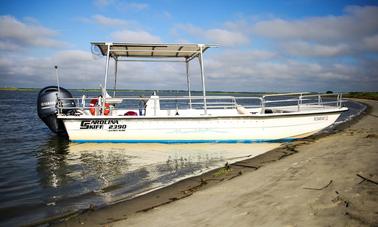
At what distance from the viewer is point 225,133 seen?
35.8 ft

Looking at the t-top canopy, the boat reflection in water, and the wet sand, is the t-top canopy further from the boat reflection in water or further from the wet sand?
the wet sand

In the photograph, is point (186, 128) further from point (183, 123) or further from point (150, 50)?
point (150, 50)

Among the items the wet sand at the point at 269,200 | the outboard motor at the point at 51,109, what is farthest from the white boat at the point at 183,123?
the wet sand at the point at 269,200

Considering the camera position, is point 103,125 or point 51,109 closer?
point 103,125

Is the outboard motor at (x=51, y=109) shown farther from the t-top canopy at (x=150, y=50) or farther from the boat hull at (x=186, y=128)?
the t-top canopy at (x=150, y=50)

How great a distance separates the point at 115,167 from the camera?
812 centimetres

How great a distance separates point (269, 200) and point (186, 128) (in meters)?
6.86

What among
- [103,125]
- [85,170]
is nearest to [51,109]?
[103,125]

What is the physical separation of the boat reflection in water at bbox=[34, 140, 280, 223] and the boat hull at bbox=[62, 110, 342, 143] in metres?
0.30

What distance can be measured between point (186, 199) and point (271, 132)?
23.0 feet

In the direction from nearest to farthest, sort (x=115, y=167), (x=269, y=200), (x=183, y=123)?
(x=269, y=200)
(x=115, y=167)
(x=183, y=123)

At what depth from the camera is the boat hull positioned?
35.7 ft

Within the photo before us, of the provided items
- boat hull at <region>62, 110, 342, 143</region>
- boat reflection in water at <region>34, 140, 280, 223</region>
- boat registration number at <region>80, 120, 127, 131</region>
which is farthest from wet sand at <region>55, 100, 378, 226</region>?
boat registration number at <region>80, 120, 127, 131</region>

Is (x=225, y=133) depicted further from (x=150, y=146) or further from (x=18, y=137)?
(x=18, y=137)
